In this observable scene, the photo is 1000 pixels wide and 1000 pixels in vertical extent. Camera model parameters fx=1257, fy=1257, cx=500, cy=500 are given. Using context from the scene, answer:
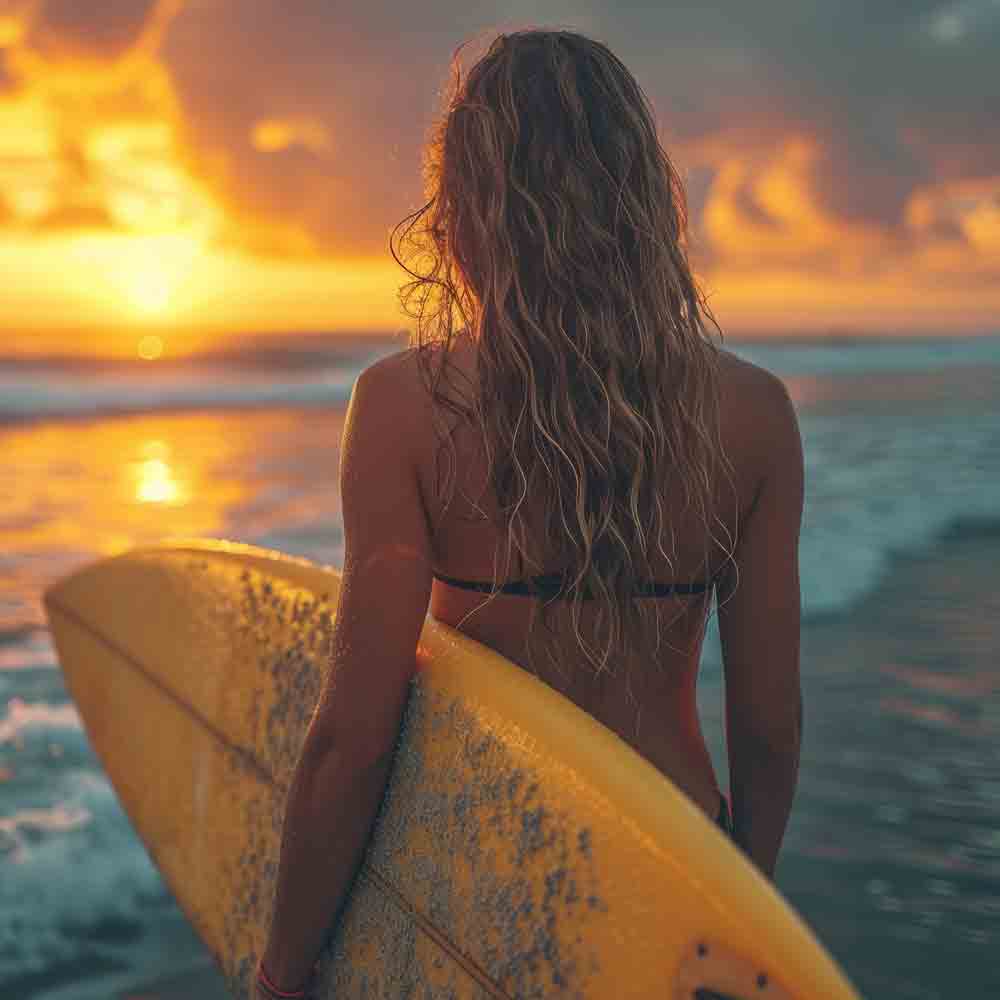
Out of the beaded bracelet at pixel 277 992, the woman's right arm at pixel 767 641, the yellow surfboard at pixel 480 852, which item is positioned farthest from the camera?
the beaded bracelet at pixel 277 992

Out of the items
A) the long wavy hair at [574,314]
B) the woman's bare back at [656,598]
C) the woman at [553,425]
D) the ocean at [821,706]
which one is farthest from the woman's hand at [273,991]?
the ocean at [821,706]

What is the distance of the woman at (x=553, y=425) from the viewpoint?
55.8 inches

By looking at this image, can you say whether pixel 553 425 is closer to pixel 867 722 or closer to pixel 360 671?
pixel 360 671

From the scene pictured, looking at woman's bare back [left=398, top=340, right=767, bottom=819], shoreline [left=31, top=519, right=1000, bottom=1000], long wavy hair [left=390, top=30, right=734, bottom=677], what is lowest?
shoreline [left=31, top=519, right=1000, bottom=1000]

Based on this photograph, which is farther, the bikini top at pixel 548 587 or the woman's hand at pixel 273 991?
the woman's hand at pixel 273 991

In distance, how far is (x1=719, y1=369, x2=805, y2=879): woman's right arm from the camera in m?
1.51

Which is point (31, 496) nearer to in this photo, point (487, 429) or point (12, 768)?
point (12, 768)

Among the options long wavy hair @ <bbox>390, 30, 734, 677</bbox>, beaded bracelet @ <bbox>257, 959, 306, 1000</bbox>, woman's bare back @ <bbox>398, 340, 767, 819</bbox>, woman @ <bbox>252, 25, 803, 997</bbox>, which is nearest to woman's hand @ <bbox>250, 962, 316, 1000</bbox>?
beaded bracelet @ <bbox>257, 959, 306, 1000</bbox>

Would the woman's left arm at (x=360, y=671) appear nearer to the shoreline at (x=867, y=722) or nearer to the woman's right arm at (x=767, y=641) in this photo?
the woman's right arm at (x=767, y=641)

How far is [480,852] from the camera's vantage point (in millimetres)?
1631

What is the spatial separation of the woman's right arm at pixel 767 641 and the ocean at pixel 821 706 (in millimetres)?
1351

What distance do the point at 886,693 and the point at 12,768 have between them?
306 centimetres

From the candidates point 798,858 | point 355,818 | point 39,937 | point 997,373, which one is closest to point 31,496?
point 39,937

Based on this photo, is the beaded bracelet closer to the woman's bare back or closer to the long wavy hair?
the woman's bare back
